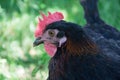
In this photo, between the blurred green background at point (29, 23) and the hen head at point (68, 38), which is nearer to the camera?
the hen head at point (68, 38)

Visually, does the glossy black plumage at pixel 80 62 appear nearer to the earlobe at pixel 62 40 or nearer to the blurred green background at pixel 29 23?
the earlobe at pixel 62 40

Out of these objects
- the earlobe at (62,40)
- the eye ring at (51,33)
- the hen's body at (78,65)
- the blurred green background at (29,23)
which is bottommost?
the hen's body at (78,65)

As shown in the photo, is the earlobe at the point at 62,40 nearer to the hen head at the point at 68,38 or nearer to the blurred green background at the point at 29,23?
the hen head at the point at 68,38

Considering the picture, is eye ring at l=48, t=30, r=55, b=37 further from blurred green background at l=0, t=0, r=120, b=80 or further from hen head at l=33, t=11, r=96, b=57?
blurred green background at l=0, t=0, r=120, b=80

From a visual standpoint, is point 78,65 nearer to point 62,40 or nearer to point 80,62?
point 80,62

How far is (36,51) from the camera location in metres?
6.44

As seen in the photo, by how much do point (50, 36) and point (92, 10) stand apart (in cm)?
128

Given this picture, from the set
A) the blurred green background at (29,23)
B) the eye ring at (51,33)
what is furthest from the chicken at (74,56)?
the blurred green background at (29,23)

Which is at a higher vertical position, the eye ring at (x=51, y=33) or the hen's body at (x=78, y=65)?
the eye ring at (x=51, y=33)

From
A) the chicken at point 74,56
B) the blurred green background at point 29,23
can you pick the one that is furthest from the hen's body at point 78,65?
the blurred green background at point 29,23

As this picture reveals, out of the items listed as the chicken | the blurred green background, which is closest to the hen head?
the chicken

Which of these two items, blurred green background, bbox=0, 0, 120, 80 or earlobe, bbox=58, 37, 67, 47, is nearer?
earlobe, bbox=58, 37, 67, 47

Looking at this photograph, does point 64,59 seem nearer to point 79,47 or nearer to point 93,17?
point 79,47

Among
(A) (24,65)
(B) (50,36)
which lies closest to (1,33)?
(A) (24,65)
